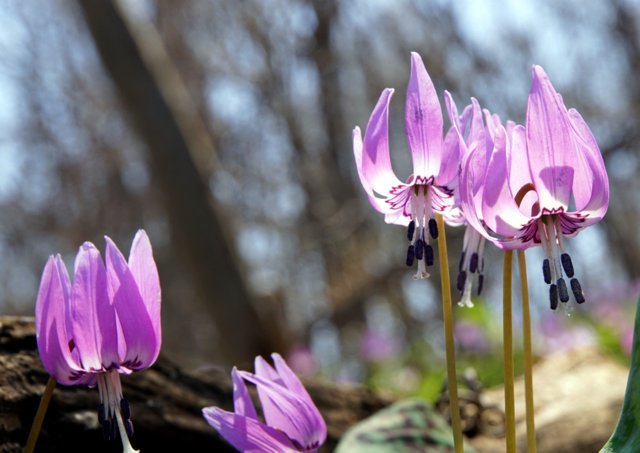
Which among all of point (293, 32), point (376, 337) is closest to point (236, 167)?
point (293, 32)

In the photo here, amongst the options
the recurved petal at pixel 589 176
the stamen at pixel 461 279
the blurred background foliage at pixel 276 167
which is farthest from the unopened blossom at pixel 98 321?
the blurred background foliage at pixel 276 167

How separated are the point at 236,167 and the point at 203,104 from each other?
6.08ft

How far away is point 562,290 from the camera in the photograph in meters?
0.99

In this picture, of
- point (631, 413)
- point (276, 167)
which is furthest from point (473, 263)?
point (276, 167)

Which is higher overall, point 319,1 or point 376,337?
point 319,1

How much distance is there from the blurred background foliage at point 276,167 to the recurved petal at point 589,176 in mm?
3387

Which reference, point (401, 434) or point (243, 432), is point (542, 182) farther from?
point (401, 434)

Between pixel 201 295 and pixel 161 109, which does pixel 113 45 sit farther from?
pixel 201 295

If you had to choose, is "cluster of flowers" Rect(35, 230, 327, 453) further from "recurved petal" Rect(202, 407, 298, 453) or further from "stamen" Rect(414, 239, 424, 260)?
"stamen" Rect(414, 239, 424, 260)

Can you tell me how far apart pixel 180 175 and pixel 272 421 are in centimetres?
437

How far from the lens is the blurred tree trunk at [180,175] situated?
5203 mm

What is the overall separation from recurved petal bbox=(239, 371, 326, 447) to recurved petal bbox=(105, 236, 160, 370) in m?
0.15

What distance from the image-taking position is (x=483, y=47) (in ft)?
32.6

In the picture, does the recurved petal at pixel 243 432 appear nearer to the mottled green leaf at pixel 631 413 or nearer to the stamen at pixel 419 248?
the stamen at pixel 419 248
